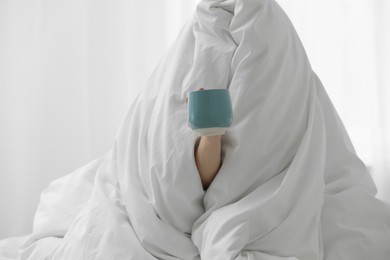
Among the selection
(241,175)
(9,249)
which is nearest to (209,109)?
(241,175)

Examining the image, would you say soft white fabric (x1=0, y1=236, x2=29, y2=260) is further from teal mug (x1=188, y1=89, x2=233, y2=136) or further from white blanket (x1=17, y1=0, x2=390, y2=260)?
teal mug (x1=188, y1=89, x2=233, y2=136)

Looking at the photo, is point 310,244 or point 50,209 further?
point 50,209

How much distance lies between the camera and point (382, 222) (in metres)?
1.38

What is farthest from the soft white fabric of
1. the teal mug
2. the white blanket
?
the teal mug

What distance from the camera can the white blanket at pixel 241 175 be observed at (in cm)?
123

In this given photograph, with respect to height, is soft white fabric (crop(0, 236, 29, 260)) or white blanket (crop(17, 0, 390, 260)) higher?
white blanket (crop(17, 0, 390, 260))

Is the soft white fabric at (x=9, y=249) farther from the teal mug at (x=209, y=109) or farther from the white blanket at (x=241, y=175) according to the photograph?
the teal mug at (x=209, y=109)

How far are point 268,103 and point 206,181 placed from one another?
243 mm

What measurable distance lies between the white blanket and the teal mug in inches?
5.7

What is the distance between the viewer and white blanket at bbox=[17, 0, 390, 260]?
4.04 ft

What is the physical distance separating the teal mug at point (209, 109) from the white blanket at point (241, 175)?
0.14 m

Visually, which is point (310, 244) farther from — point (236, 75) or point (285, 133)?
point (236, 75)

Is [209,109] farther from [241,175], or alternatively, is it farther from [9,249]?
[9,249]

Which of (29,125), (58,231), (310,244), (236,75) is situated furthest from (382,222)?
(29,125)
